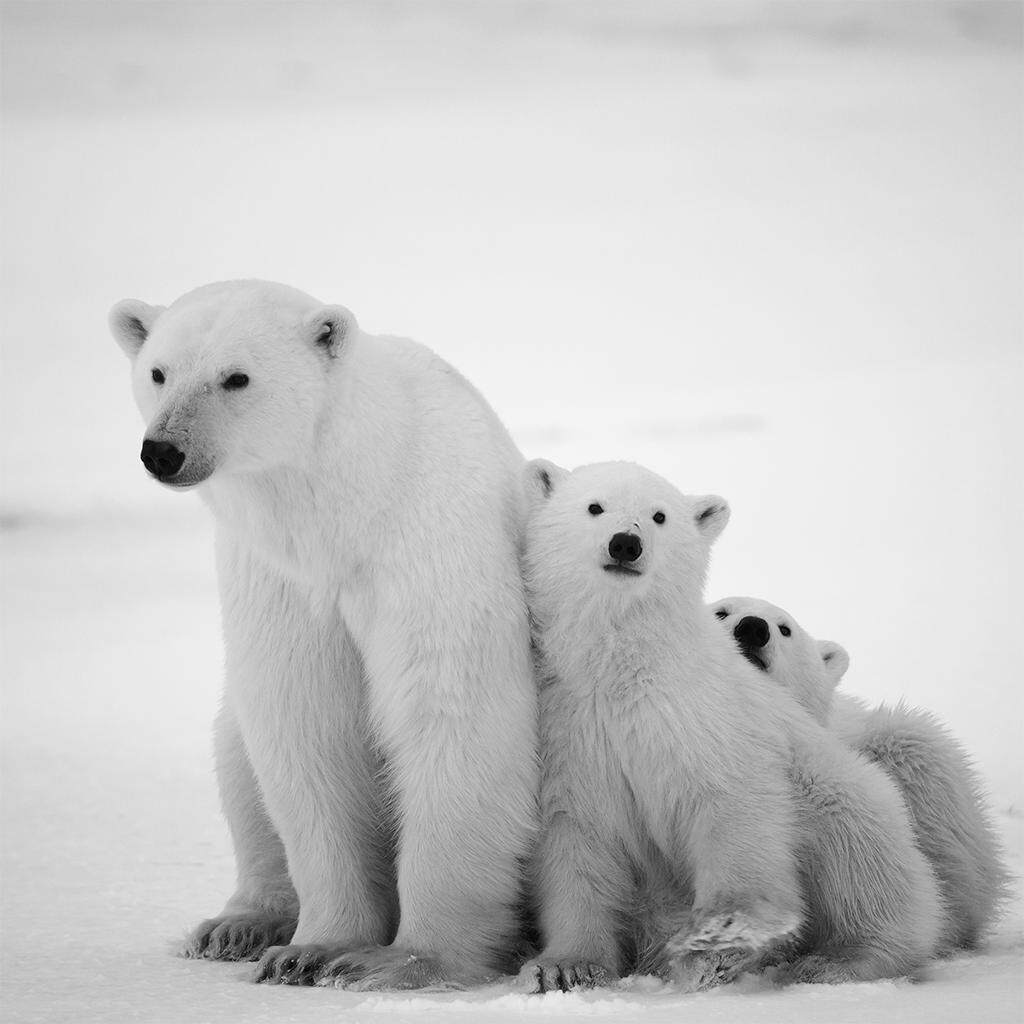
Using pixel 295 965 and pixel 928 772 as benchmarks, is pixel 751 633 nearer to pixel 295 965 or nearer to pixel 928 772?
pixel 928 772

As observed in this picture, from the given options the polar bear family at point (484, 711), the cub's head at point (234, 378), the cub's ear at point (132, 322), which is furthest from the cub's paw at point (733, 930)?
the cub's ear at point (132, 322)

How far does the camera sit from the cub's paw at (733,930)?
480 cm

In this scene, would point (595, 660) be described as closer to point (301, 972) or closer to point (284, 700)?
point (284, 700)

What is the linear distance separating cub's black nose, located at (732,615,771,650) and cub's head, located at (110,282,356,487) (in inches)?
71.6

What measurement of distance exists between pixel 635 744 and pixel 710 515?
83cm

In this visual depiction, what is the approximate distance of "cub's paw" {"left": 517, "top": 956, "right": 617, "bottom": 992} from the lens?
4.80m

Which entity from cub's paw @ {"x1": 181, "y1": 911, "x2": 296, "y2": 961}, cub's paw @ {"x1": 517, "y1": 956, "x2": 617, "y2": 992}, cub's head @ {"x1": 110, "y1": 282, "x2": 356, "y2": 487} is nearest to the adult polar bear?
cub's head @ {"x1": 110, "y1": 282, "x2": 356, "y2": 487}

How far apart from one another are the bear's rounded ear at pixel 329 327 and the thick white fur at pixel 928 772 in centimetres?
182

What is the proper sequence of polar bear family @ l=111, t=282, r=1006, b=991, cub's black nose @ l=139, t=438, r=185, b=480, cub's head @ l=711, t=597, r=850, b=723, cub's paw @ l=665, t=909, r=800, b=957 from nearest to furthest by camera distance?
cub's black nose @ l=139, t=438, r=185, b=480, cub's paw @ l=665, t=909, r=800, b=957, polar bear family @ l=111, t=282, r=1006, b=991, cub's head @ l=711, t=597, r=850, b=723

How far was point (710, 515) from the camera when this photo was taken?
5.45m

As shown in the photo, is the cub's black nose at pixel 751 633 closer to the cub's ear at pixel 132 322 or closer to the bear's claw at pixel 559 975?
the bear's claw at pixel 559 975

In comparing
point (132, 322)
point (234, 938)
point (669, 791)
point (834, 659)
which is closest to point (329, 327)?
point (132, 322)

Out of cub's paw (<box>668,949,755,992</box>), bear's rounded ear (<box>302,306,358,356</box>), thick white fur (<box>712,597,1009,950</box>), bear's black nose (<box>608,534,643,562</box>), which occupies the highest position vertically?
bear's rounded ear (<box>302,306,358,356</box>)

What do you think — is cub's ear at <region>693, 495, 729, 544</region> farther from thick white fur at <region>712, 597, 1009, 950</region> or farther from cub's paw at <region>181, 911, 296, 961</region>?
cub's paw at <region>181, 911, 296, 961</region>
